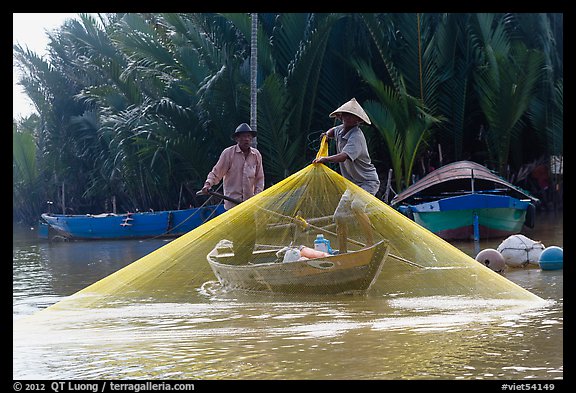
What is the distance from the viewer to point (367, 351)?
17.8 ft

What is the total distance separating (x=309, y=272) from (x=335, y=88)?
1243 centimetres

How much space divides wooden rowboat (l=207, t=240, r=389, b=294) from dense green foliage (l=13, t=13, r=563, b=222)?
33.9 ft

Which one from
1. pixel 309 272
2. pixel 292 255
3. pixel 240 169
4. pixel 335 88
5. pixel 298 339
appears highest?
pixel 335 88

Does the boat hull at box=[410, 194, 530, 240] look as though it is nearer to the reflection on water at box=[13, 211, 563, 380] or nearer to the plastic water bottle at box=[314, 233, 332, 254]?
the reflection on water at box=[13, 211, 563, 380]

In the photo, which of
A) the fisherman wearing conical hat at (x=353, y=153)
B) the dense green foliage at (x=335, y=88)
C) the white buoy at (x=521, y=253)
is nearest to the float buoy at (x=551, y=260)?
the white buoy at (x=521, y=253)

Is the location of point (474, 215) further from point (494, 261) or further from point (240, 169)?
point (240, 169)

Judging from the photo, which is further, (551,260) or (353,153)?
(551,260)

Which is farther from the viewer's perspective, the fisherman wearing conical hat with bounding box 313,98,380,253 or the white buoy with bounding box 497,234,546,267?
the white buoy with bounding box 497,234,546,267

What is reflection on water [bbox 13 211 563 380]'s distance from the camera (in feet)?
16.5

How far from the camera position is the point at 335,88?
1908 centimetres

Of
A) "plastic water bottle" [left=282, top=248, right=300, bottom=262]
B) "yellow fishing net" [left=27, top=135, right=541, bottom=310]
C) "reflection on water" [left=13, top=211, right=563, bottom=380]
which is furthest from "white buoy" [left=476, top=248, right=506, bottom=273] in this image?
"plastic water bottle" [left=282, top=248, right=300, bottom=262]

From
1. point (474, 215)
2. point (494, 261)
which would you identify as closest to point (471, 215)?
point (474, 215)

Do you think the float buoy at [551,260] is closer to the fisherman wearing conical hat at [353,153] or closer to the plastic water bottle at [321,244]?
the fisherman wearing conical hat at [353,153]
